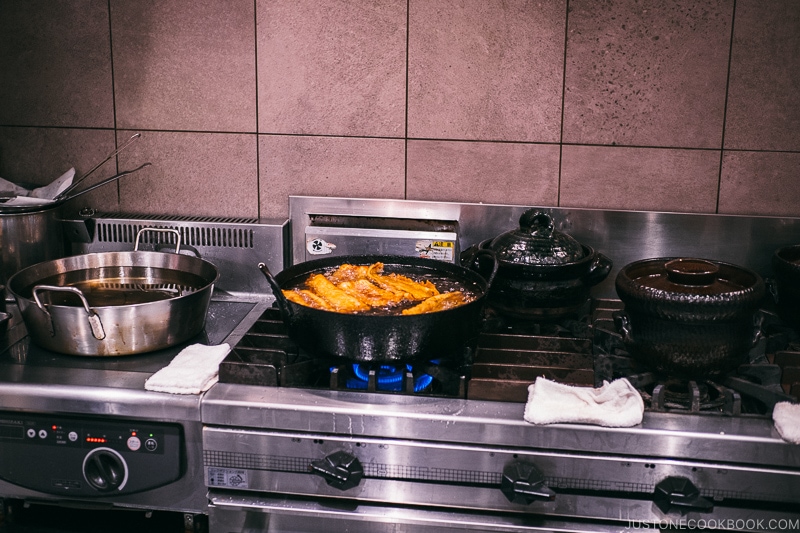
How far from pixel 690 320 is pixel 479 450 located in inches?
19.5

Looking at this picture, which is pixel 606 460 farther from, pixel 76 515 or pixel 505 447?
pixel 76 515

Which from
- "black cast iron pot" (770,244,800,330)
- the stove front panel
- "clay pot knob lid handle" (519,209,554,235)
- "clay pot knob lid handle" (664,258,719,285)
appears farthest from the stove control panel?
"black cast iron pot" (770,244,800,330)

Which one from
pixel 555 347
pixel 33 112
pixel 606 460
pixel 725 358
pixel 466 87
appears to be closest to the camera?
pixel 606 460

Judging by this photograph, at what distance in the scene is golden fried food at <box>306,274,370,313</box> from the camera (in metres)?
1.66

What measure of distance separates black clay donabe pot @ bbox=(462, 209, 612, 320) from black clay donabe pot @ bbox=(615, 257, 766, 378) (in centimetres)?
18

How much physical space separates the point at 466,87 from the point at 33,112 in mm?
1252

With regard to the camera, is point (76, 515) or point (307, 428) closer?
point (307, 428)

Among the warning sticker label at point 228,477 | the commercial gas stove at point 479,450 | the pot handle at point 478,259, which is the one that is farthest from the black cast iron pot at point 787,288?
the warning sticker label at point 228,477

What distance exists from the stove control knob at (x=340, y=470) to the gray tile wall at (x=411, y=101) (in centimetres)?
90

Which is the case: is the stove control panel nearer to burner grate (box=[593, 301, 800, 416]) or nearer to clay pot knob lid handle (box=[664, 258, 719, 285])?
burner grate (box=[593, 301, 800, 416])

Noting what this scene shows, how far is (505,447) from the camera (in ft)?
4.91

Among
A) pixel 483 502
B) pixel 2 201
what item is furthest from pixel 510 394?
pixel 2 201

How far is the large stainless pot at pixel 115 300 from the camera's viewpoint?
1.67 m

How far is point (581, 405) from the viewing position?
1.47m
